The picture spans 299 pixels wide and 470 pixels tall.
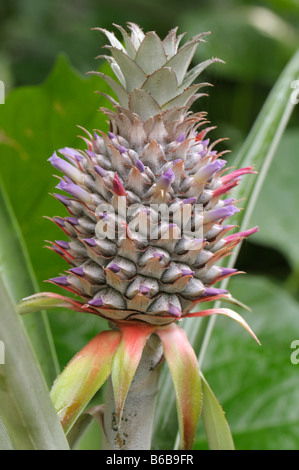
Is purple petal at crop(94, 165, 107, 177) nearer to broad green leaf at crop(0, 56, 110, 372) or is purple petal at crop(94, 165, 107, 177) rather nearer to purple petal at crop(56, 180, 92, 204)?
purple petal at crop(56, 180, 92, 204)

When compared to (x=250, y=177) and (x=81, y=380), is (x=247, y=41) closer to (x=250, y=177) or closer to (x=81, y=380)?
(x=250, y=177)

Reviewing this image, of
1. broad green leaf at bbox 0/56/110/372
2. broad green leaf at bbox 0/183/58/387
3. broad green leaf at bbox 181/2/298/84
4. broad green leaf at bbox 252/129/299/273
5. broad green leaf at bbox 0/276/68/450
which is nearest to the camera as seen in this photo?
broad green leaf at bbox 0/276/68/450

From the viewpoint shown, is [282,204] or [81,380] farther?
[282,204]

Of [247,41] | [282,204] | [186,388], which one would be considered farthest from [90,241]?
[247,41]

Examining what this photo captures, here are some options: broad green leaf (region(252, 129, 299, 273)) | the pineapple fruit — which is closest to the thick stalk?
the pineapple fruit

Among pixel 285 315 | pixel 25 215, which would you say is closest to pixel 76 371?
pixel 25 215

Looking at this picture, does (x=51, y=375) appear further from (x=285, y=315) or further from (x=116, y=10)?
(x=116, y=10)

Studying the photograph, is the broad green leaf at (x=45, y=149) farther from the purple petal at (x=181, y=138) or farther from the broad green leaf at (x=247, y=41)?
the broad green leaf at (x=247, y=41)
